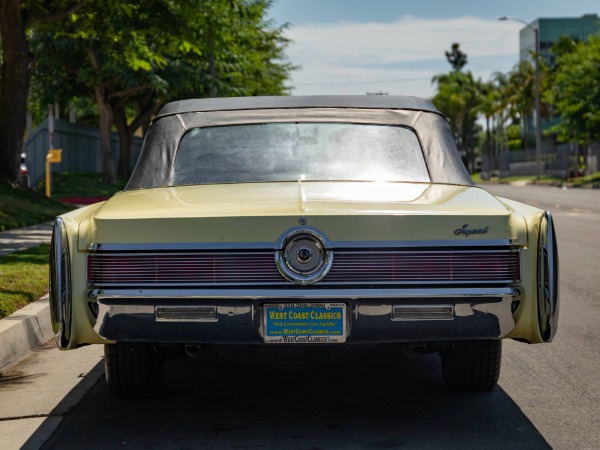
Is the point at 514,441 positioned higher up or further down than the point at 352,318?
further down

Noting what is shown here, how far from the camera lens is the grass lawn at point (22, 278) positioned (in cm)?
911

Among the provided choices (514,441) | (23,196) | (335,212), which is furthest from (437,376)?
(23,196)

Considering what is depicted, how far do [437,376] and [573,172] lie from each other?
6391 centimetres

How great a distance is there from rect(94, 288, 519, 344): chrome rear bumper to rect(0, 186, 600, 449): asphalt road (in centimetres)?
53

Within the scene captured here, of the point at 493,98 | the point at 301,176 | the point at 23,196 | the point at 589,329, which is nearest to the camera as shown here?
the point at 301,176

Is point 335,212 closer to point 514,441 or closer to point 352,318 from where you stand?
point 352,318

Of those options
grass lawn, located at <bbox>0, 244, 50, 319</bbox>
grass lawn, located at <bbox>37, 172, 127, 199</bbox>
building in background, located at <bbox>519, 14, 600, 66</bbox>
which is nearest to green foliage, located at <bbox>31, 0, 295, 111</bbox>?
grass lawn, located at <bbox>37, 172, 127, 199</bbox>

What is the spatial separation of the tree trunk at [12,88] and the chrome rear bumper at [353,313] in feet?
58.3

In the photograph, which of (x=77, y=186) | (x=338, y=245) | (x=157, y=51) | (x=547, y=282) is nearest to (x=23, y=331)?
(x=338, y=245)

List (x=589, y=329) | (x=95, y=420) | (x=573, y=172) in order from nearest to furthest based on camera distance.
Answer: (x=95, y=420) < (x=589, y=329) < (x=573, y=172)

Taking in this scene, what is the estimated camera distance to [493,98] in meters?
125

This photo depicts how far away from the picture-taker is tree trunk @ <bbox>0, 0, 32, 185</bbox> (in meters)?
22.0

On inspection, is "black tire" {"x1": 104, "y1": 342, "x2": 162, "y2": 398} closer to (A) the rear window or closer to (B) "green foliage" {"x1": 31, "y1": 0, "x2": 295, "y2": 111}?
(A) the rear window

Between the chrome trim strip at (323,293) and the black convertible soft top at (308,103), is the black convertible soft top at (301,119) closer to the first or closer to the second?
the black convertible soft top at (308,103)
